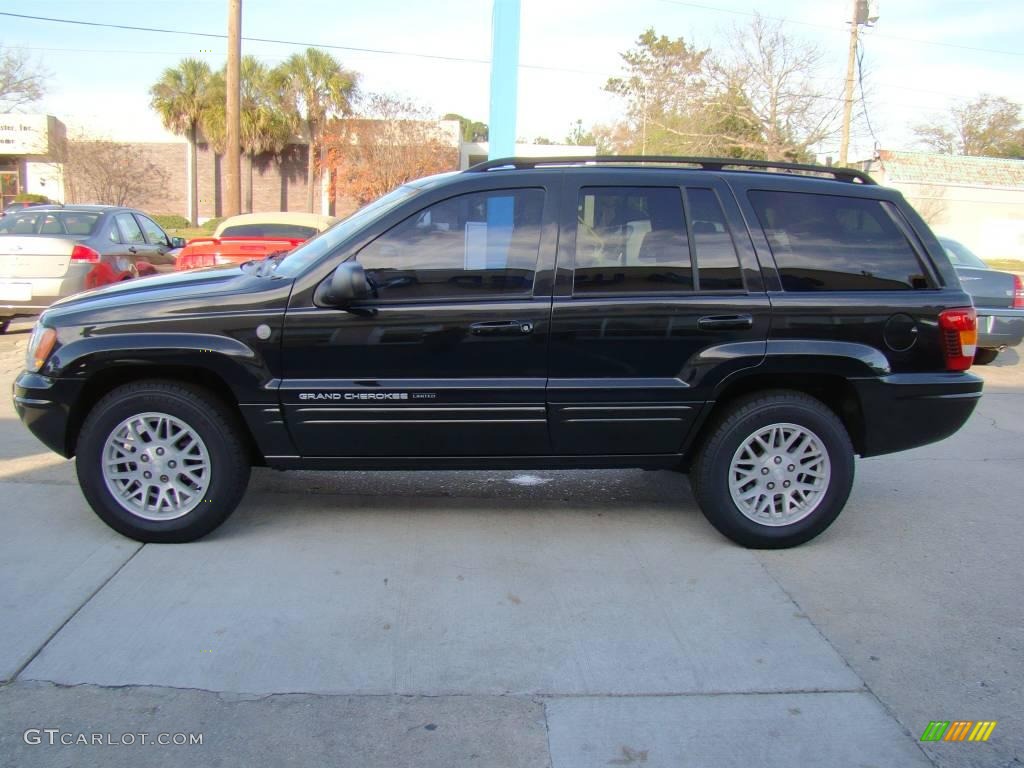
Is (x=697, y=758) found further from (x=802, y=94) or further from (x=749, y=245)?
(x=802, y=94)

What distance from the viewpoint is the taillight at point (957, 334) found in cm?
448

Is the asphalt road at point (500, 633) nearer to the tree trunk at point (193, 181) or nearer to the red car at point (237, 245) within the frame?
the red car at point (237, 245)

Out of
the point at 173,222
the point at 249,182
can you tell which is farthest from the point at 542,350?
the point at 249,182

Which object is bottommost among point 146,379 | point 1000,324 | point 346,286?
point 146,379

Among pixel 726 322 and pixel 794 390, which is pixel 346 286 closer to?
pixel 726 322

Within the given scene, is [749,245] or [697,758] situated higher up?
[749,245]

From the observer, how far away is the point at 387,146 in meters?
36.4

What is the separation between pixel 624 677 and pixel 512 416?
1.46 m

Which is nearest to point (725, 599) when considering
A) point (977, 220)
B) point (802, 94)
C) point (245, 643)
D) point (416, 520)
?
point (416, 520)

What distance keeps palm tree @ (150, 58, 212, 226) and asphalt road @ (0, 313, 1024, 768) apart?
122ft

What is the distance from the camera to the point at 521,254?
434cm

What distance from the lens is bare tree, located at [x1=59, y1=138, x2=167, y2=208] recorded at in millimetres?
38375

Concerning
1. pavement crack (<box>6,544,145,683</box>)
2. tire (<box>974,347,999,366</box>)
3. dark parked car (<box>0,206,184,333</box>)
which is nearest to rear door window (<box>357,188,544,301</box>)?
pavement crack (<box>6,544,145,683</box>)

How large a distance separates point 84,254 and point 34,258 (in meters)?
0.51
